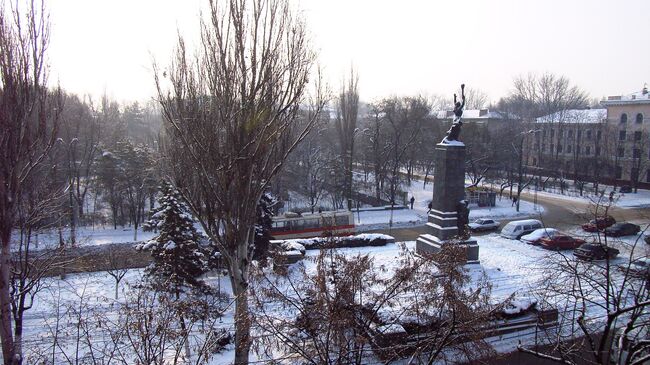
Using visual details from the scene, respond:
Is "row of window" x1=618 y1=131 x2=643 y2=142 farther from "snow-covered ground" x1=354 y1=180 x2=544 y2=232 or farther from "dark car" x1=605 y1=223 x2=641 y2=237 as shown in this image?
"dark car" x1=605 y1=223 x2=641 y2=237

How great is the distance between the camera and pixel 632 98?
40.8m

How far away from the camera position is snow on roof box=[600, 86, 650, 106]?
39.7 metres

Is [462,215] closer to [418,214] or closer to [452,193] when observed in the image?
[452,193]

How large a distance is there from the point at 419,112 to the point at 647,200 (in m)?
18.6

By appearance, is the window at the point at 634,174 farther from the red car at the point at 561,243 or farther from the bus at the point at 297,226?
the bus at the point at 297,226

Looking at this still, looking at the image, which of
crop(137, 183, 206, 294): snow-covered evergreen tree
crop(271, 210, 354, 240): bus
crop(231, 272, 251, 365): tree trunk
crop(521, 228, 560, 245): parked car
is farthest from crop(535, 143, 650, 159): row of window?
crop(231, 272, 251, 365): tree trunk

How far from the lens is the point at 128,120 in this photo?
53.7 meters

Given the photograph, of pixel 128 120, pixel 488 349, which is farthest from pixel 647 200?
pixel 128 120

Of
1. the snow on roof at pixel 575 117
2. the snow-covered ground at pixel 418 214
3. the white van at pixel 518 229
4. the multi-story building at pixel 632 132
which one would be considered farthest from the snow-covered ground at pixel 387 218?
the snow on roof at pixel 575 117

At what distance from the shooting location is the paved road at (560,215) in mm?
24969

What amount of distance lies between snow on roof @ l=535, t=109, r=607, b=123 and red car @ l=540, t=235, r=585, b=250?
93.1 ft

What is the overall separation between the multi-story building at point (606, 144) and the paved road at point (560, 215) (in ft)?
19.0

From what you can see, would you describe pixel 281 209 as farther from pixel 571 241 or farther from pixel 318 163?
pixel 571 241

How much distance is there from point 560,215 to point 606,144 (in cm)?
1586
